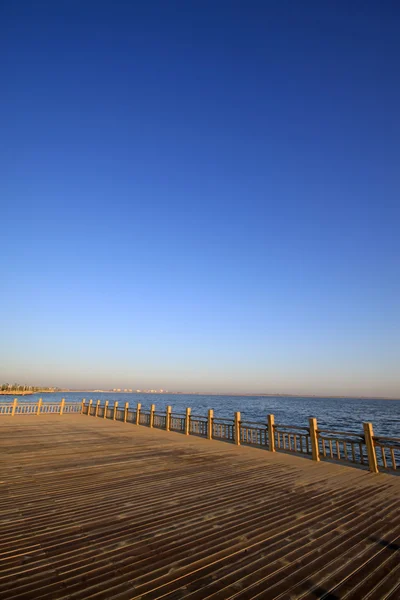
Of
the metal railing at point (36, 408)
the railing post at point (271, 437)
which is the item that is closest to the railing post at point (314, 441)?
the railing post at point (271, 437)

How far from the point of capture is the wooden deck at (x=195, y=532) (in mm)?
3027

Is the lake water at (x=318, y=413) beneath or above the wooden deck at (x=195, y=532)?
beneath

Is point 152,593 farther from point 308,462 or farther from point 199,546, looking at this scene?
point 308,462

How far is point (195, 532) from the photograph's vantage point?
4152mm

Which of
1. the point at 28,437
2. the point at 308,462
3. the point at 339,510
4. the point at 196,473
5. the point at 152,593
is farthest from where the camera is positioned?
the point at 28,437

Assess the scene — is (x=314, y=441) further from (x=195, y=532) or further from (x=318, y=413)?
(x=318, y=413)

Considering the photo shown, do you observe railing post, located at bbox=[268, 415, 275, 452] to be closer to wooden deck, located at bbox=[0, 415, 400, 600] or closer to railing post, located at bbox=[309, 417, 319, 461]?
railing post, located at bbox=[309, 417, 319, 461]

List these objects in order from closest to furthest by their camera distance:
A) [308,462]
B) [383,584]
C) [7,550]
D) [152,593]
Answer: [152,593] → [383,584] → [7,550] → [308,462]

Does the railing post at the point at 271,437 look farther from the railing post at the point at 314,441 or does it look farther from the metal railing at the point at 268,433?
the railing post at the point at 314,441

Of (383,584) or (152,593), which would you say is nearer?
(152,593)

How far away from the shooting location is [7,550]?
3.64 m

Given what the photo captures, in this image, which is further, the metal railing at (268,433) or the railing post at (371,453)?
the metal railing at (268,433)

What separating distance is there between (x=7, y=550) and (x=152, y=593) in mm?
2057

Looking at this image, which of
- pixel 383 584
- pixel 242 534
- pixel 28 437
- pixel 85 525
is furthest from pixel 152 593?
pixel 28 437
